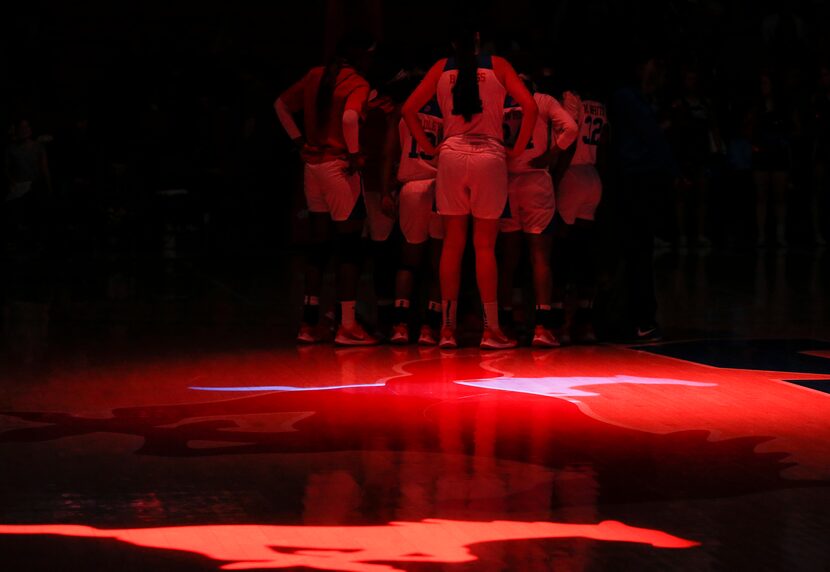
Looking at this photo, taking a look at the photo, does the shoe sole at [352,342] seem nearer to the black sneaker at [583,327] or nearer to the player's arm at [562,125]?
the black sneaker at [583,327]

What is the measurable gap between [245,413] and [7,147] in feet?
40.7

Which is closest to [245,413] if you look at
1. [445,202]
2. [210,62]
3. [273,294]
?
[445,202]

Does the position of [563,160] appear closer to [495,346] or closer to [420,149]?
[420,149]

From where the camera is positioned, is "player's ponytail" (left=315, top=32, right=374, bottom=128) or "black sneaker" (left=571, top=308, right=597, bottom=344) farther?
"black sneaker" (left=571, top=308, right=597, bottom=344)

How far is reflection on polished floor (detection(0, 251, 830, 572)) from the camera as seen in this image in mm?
4816

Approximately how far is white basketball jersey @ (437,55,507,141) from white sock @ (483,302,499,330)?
3.46ft

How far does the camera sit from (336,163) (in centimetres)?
968

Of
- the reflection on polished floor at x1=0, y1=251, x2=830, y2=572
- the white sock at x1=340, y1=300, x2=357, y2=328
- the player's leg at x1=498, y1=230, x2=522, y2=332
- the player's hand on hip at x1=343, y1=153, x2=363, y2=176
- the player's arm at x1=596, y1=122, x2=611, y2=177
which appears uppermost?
the player's arm at x1=596, y1=122, x2=611, y2=177

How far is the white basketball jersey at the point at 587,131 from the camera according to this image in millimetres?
9719

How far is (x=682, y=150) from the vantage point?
18.0 metres

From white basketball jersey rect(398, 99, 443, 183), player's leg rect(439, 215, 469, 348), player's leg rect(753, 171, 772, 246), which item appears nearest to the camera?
player's leg rect(439, 215, 469, 348)

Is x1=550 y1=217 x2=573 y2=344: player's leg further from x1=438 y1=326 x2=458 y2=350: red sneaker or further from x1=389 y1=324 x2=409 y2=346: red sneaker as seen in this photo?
x1=389 y1=324 x2=409 y2=346: red sneaker

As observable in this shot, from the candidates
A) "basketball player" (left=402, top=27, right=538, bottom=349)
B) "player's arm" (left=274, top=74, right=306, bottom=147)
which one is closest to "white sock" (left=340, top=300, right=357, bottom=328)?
"basketball player" (left=402, top=27, right=538, bottom=349)

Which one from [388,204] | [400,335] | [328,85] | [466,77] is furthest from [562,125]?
[400,335]
